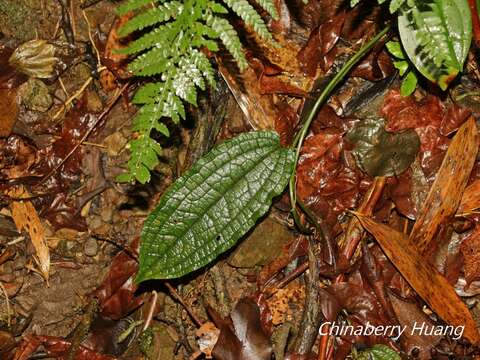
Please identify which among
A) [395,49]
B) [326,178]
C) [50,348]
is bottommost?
[50,348]

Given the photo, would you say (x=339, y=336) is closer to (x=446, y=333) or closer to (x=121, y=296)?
(x=446, y=333)

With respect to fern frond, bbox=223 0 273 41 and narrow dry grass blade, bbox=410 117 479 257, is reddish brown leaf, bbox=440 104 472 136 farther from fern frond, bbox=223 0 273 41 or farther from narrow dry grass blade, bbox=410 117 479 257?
fern frond, bbox=223 0 273 41

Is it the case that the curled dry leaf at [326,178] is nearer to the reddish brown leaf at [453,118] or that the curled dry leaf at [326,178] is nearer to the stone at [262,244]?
the stone at [262,244]

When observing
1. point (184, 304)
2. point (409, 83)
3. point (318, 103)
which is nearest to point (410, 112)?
point (409, 83)

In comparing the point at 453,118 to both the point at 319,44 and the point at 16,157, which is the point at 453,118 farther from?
the point at 16,157

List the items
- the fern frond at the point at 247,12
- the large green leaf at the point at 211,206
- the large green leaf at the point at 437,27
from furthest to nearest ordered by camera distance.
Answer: the large green leaf at the point at 211,206 → the large green leaf at the point at 437,27 → the fern frond at the point at 247,12

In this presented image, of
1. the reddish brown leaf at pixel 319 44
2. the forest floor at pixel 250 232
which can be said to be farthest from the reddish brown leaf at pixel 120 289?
the reddish brown leaf at pixel 319 44

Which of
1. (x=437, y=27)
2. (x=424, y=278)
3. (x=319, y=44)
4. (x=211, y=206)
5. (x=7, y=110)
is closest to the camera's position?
(x=437, y=27)
